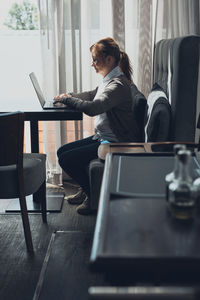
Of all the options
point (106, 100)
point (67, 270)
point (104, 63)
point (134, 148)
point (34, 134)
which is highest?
point (104, 63)

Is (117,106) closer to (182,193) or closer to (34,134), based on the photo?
(34,134)

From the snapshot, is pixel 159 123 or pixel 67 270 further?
pixel 159 123

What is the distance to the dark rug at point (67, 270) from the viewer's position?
77.0 inches

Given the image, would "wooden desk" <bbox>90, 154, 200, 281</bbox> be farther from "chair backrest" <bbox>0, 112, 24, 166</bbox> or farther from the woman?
the woman

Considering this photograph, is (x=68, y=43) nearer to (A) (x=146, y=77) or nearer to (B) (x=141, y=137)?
(A) (x=146, y=77)

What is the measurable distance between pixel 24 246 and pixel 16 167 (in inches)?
18.9

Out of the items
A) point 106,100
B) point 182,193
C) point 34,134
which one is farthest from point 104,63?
point 182,193

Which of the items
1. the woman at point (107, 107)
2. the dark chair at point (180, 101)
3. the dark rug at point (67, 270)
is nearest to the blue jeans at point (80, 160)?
the woman at point (107, 107)

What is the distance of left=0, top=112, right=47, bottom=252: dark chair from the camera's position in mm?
2139

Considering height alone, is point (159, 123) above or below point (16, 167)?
above

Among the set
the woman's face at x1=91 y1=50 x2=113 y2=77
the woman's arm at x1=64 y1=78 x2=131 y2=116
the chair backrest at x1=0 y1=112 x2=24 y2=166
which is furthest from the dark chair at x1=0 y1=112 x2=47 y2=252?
the woman's face at x1=91 y1=50 x2=113 y2=77

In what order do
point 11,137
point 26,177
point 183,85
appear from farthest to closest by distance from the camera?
point 26,177 → point 183,85 → point 11,137

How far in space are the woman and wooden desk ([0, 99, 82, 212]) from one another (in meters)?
0.07

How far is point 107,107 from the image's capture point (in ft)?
8.65
